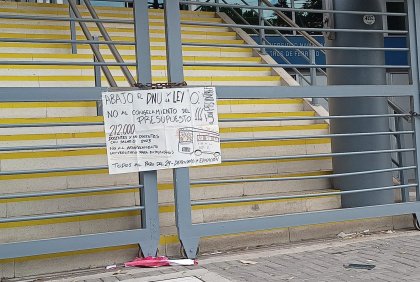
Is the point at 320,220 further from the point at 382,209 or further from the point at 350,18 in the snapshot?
the point at 350,18

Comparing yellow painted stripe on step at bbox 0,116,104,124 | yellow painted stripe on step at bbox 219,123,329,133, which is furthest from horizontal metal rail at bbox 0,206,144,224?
yellow painted stripe on step at bbox 219,123,329,133

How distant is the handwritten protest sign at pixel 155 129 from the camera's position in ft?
18.2

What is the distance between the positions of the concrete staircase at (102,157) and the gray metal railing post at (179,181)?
193mm

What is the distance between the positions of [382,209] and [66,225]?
3.64 meters

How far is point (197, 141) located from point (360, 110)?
2365 millimetres

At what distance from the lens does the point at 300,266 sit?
5.29 metres

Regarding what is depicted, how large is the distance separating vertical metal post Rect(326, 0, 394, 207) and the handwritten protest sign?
2.09m

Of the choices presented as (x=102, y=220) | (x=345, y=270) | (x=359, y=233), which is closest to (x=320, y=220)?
(x=359, y=233)

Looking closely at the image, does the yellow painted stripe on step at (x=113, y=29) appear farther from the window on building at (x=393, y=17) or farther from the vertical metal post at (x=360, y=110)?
the window on building at (x=393, y=17)

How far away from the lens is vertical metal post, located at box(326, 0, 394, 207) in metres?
6.93

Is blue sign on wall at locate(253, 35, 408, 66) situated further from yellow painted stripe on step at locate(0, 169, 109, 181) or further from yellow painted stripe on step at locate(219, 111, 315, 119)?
yellow painted stripe on step at locate(0, 169, 109, 181)

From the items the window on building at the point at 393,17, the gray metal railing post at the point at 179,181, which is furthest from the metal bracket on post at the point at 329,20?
the window on building at the point at 393,17

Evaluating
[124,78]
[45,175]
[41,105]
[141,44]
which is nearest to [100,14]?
[124,78]

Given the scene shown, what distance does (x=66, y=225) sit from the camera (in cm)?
555
